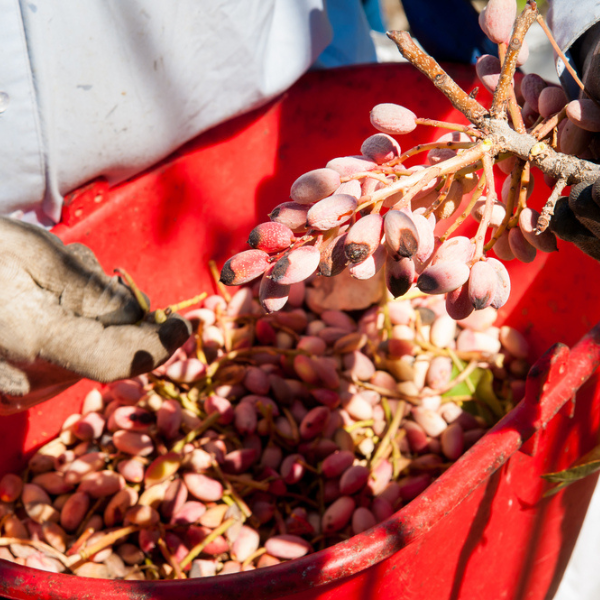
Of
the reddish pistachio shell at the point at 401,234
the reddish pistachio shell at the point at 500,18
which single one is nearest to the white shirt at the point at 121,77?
the reddish pistachio shell at the point at 500,18

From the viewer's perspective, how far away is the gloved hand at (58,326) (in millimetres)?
744

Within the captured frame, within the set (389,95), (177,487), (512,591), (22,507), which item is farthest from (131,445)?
(389,95)

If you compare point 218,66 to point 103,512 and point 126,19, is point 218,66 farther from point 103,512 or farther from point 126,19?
point 103,512

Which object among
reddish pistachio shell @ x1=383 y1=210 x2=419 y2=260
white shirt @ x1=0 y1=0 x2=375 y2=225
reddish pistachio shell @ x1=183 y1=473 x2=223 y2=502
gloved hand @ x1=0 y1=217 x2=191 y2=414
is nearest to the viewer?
reddish pistachio shell @ x1=383 y1=210 x2=419 y2=260

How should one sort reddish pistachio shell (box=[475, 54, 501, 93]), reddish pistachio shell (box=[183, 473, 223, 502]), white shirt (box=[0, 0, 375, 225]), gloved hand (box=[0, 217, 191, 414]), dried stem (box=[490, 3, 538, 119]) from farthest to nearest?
reddish pistachio shell (box=[183, 473, 223, 502]) < white shirt (box=[0, 0, 375, 225]) < gloved hand (box=[0, 217, 191, 414]) < reddish pistachio shell (box=[475, 54, 501, 93]) < dried stem (box=[490, 3, 538, 119])

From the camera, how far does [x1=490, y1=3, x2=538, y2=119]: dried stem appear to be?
0.53m

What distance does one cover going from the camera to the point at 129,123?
104 cm

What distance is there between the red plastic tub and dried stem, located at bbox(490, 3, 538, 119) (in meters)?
0.32

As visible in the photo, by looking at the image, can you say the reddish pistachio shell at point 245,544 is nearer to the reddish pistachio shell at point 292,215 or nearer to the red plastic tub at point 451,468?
A: the red plastic tub at point 451,468

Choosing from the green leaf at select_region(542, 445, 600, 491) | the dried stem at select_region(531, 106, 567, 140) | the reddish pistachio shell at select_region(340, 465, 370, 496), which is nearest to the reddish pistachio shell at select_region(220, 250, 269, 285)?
the dried stem at select_region(531, 106, 567, 140)

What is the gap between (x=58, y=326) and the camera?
777 millimetres

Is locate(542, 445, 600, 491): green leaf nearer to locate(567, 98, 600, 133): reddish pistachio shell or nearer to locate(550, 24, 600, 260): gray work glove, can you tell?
locate(550, 24, 600, 260): gray work glove

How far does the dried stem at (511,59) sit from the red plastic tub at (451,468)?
1.06 ft

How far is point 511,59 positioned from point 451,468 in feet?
1.49
